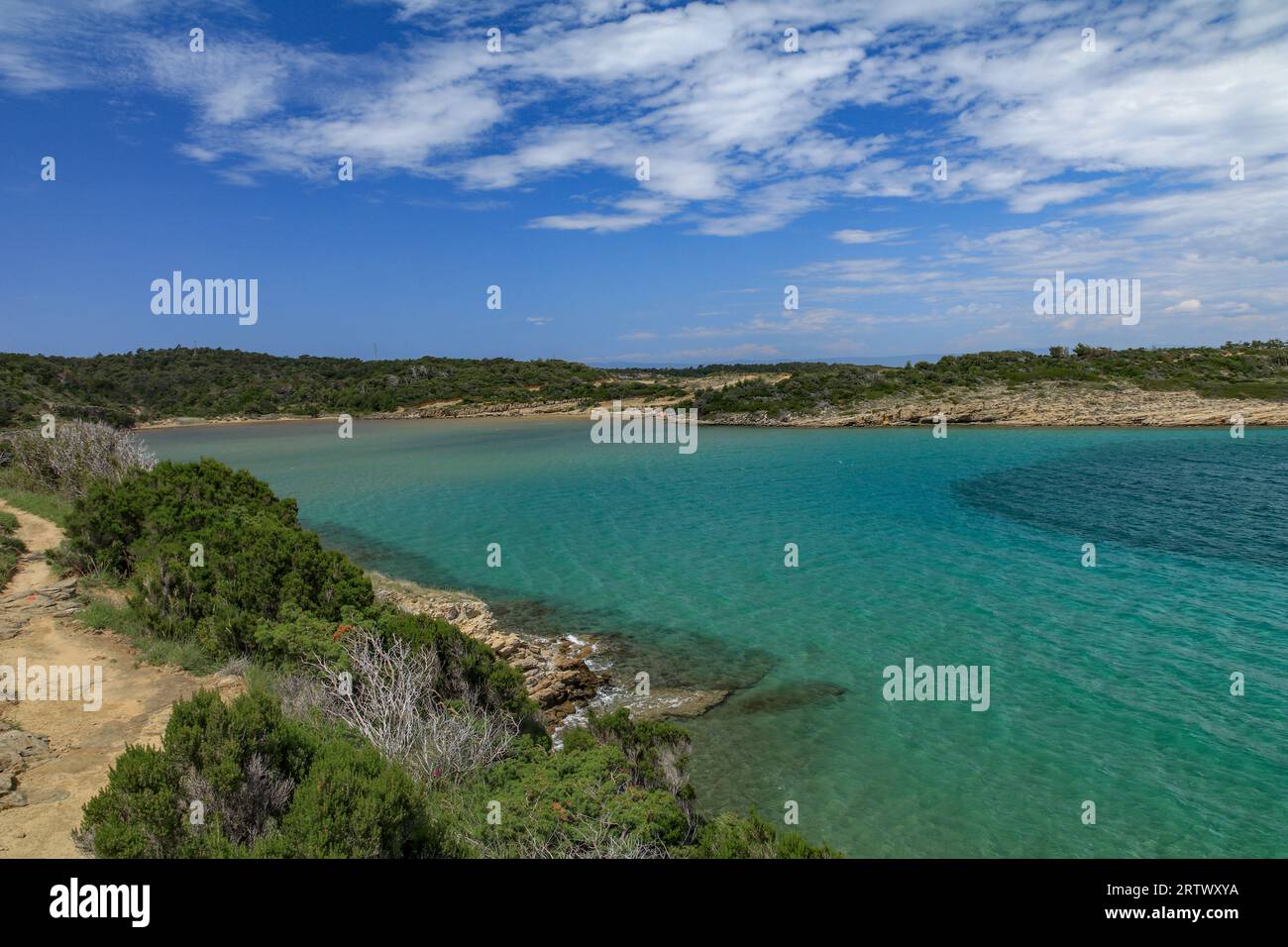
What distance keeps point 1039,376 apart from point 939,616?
61.4m

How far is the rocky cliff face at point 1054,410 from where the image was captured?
1948 inches

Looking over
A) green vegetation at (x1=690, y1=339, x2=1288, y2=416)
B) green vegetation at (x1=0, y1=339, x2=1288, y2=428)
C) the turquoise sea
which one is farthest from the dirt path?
green vegetation at (x1=690, y1=339, x2=1288, y2=416)

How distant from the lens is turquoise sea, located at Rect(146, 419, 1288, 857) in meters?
8.41

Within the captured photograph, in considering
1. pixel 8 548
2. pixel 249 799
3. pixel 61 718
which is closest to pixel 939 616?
pixel 249 799

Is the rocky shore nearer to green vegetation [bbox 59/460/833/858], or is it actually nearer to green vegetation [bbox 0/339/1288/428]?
green vegetation [bbox 0/339/1288/428]

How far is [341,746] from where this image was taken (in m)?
6.08

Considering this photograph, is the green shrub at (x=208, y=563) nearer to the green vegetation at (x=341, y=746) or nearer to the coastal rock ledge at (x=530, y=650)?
the green vegetation at (x=341, y=746)

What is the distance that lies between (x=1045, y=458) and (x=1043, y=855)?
3487cm

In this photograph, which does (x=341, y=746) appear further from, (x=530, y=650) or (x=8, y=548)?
(x=8, y=548)

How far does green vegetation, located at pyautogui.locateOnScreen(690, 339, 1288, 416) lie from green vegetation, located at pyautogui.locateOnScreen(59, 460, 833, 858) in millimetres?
59375

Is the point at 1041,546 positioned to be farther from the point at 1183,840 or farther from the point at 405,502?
the point at 405,502

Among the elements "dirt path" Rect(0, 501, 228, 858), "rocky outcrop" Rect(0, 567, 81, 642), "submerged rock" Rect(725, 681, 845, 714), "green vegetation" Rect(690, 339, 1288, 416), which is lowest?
"submerged rock" Rect(725, 681, 845, 714)

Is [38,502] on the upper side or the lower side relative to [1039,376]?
lower

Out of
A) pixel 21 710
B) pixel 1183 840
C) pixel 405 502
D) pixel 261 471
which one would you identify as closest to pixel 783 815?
pixel 1183 840
